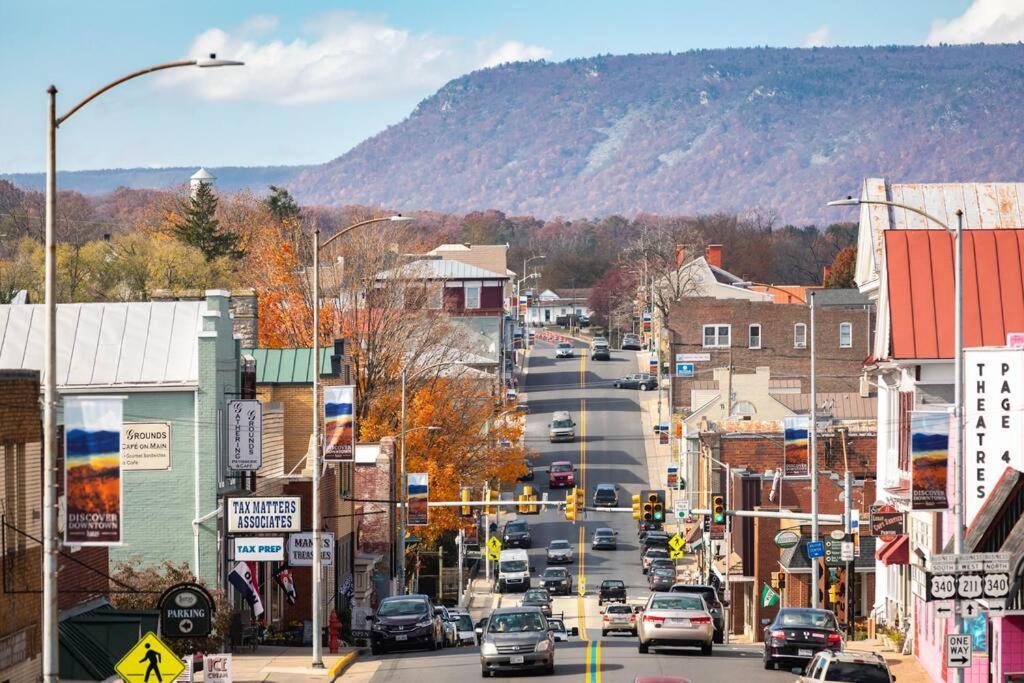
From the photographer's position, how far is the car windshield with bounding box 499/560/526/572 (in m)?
82.8

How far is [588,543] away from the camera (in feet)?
327

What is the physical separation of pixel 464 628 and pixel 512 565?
28.9 meters

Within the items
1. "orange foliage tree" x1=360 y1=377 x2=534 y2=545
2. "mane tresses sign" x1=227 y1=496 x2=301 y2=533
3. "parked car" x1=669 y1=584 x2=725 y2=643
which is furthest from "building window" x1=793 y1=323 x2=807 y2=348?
"mane tresses sign" x1=227 y1=496 x2=301 y2=533

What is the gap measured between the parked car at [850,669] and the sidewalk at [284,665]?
37.2 ft

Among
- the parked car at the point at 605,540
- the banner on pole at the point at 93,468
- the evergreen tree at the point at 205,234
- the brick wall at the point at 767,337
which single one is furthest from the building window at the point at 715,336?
the banner on pole at the point at 93,468

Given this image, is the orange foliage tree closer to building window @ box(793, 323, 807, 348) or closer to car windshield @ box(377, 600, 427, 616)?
car windshield @ box(377, 600, 427, 616)

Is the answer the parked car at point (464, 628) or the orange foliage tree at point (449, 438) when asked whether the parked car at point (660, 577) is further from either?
the parked car at point (464, 628)

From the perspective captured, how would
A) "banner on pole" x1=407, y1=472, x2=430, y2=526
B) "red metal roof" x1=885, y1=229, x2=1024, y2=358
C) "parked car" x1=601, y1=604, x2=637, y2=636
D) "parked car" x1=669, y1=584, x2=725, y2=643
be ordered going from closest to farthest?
1. "red metal roof" x1=885, y1=229, x2=1024, y2=358
2. "parked car" x1=669, y1=584, x2=725, y2=643
3. "parked car" x1=601, y1=604, x2=637, y2=636
4. "banner on pole" x1=407, y1=472, x2=430, y2=526

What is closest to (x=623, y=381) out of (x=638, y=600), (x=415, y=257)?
(x=415, y=257)

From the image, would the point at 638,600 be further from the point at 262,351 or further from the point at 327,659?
the point at 327,659

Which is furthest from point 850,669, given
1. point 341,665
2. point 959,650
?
point 341,665

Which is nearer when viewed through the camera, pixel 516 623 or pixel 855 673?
pixel 855 673

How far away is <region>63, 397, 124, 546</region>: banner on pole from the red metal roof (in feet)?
78.4

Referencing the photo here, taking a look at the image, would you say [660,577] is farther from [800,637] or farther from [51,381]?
[51,381]
